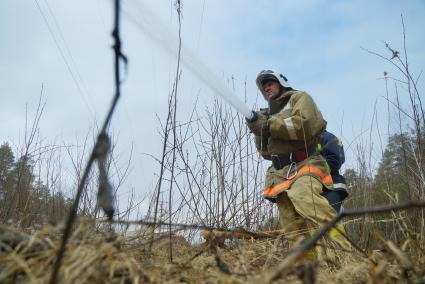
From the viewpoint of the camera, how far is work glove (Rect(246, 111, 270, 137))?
321cm

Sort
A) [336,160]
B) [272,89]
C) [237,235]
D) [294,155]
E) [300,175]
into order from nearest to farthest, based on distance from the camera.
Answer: [237,235]
[300,175]
[294,155]
[336,160]
[272,89]

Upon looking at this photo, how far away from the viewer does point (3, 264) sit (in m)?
0.85

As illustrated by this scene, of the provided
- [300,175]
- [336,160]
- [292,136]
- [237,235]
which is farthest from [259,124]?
[237,235]

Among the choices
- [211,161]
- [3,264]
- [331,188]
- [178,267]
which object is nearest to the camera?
[3,264]

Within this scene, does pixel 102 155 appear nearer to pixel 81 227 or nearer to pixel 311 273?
pixel 311 273

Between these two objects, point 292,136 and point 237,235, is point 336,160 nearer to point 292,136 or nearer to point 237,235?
point 292,136

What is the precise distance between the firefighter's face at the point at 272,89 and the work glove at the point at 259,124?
45 cm

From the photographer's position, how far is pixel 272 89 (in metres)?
3.69

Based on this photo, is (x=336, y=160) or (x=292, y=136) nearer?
(x=292, y=136)

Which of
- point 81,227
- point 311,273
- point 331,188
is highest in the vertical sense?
point 331,188

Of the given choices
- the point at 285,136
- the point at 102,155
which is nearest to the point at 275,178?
the point at 285,136

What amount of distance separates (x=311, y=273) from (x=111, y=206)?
1.14ft

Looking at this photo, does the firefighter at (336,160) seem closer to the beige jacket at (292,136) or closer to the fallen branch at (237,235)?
the beige jacket at (292,136)

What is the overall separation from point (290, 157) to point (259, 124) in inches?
14.9
